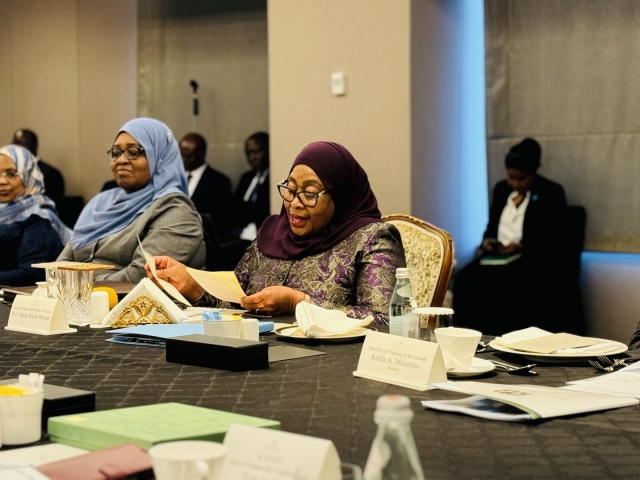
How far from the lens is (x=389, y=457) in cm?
88

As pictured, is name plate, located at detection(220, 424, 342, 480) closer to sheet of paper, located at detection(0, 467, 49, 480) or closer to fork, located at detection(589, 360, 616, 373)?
sheet of paper, located at detection(0, 467, 49, 480)

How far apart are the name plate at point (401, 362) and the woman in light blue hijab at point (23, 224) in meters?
2.56

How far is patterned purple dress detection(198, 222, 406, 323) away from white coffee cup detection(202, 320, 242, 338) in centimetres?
63

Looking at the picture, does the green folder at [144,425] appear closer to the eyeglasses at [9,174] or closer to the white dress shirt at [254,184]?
the eyeglasses at [9,174]

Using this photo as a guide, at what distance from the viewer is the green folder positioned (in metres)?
1.17

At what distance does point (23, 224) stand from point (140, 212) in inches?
32.0

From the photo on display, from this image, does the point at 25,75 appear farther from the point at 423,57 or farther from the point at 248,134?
the point at 423,57

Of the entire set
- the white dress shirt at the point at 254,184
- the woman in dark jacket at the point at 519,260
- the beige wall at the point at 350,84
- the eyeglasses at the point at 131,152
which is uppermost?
the beige wall at the point at 350,84

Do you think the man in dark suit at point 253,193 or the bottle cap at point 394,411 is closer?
the bottle cap at point 394,411

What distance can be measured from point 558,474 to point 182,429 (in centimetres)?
48

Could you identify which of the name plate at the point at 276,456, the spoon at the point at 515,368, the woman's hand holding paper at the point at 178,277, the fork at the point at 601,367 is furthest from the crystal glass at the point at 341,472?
the woman's hand holding paper at the point at 178,277

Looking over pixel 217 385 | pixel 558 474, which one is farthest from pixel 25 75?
pixel 558 474

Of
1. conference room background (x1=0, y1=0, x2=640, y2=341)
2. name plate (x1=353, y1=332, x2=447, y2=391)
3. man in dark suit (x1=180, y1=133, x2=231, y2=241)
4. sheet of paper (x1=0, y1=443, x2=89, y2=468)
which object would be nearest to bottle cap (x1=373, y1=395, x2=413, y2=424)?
sheet of paper (x1=0, y1=443, x2=89, y2=468)

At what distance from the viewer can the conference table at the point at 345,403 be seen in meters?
1.16
